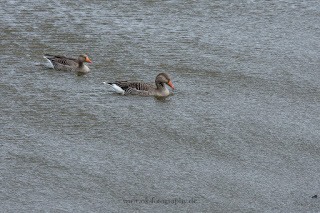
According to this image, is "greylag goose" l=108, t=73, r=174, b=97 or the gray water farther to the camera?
"greylag goose" l=108, t=73, r=174, b=97

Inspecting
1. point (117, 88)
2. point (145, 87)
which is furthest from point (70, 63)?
point (145, 87)

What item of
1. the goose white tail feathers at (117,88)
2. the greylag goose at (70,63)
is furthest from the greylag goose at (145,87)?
the greylag goose at (70,63)

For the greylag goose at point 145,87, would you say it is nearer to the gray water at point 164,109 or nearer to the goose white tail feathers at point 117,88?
the goose white tail feathers at point 117,88

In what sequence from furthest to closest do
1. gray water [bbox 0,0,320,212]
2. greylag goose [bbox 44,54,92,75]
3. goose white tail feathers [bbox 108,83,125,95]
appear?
greylag goose [bbox 44,54,92,75] < goose white tail feathers [bbox 108,83,125,95] < gray water [bbox 0,0,320,212]

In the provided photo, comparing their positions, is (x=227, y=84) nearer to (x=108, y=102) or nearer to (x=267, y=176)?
(x=108, y=102)

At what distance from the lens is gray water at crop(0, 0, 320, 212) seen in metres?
8.81

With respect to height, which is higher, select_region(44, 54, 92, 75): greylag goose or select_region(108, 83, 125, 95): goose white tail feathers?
select_region(44, 54, 92, 75): greylag goose

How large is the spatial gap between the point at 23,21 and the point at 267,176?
10828mm

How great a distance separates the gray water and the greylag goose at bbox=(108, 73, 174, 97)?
162 mm

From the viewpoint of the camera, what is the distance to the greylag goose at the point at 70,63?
14.6 metres

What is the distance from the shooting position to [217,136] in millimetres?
10914

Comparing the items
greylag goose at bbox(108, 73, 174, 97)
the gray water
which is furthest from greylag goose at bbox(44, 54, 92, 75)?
greylag goose at bbox(108, 73, 174, 97)

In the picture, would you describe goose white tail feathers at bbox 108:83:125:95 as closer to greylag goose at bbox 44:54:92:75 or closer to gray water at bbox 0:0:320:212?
gray water at bbox 0:0:320:212

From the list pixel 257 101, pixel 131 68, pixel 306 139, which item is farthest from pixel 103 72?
pixel 306 139
